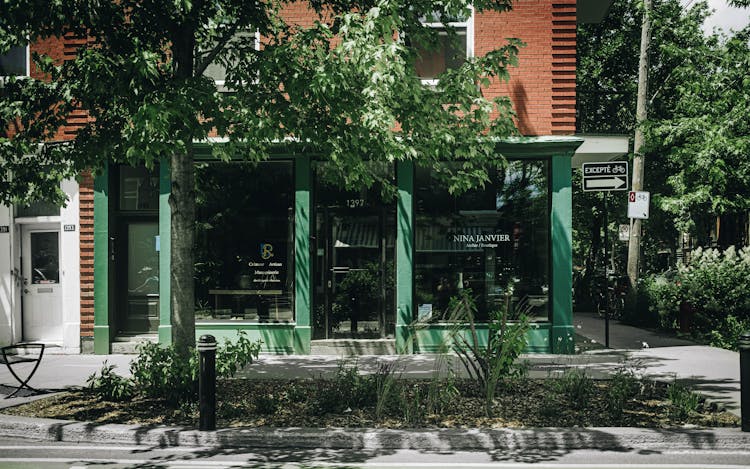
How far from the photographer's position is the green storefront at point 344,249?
12.3 metres

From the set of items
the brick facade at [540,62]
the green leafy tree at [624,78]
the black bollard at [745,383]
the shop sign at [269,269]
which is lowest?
the black bollard at [745,383]

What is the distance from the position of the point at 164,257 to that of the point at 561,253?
729cm

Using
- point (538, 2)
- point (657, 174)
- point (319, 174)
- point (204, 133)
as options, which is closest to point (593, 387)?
point (204, 133)

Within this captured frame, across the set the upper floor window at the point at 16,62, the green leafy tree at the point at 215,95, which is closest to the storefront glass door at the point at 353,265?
the green leafy tree at the point at 215,95

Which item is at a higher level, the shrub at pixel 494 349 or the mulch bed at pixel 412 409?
the shrub at pixel 494 349

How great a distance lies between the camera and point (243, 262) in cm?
1252

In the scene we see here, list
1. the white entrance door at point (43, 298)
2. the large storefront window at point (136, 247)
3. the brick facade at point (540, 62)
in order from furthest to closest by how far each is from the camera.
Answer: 1. the white entrance door at point (43, 298)
2. the large storefront window at point (136, 247)
3. the brick facade at point (540, 62)

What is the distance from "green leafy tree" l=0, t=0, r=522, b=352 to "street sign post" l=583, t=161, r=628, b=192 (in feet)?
13.0

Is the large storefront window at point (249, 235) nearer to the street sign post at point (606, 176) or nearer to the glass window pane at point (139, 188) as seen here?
the glass window pane at point (139, 188)

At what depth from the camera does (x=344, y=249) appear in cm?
1250

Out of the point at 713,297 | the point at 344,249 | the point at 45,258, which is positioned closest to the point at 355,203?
the point at 344,249

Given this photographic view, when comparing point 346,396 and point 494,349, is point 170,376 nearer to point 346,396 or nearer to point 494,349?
point 346,396

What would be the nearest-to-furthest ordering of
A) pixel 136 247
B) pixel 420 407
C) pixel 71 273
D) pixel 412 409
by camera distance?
1. pixel 412 409
2. pixel 420 407
3. pixel 71 273
4. pixel 136 247

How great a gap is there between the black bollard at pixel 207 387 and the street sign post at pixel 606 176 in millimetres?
7947
